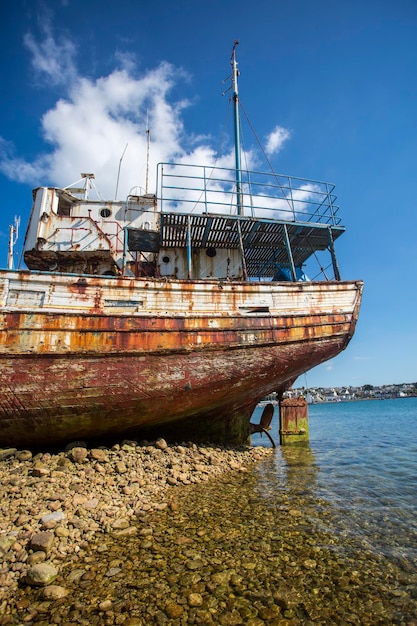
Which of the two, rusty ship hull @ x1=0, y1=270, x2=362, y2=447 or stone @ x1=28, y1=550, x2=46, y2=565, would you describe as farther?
rusty ship hull @ x1=0, y1=270, x2=362, y2=447

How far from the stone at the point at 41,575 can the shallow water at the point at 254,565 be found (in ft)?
0.26

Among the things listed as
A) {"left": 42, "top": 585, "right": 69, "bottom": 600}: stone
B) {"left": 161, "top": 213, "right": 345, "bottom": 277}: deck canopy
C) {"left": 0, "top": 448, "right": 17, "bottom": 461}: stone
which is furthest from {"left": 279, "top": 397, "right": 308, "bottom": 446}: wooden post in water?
{"left": 42, "top": 585, "right": 69, "bottom": 600}: stone

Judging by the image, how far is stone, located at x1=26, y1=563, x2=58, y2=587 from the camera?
310cm

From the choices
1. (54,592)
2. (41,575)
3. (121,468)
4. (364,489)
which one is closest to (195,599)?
(54,592)

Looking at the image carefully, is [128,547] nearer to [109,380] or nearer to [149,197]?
[109,380]

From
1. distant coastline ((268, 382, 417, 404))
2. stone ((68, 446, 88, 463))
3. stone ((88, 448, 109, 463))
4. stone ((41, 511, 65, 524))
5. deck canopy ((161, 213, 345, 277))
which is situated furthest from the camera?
distant coastline ((268, 382, 417, 404))

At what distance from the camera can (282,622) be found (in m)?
2.64

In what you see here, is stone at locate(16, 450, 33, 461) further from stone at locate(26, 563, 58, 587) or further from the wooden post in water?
the wooden post in water

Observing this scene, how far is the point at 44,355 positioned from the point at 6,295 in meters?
1.54

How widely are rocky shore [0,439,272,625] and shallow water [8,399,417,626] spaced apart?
0.19 meters

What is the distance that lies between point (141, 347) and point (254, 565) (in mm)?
4416

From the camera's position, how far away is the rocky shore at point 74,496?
11.3ft

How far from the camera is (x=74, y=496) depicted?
4.86 meters

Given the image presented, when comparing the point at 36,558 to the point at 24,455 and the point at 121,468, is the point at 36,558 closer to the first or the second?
the point at 121,468
